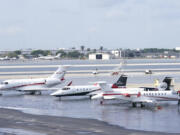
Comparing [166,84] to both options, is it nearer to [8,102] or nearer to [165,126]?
[8,102]

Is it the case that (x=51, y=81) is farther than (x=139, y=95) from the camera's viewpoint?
Yes

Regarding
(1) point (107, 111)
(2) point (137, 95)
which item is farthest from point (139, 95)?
(1) point (107, 111)

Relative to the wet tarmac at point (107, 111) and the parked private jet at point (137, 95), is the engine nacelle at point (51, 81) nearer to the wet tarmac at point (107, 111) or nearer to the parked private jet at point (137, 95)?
the wet tarmac at point (107, 111)

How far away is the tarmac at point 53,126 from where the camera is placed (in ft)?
137

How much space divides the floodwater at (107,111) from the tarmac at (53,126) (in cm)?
203

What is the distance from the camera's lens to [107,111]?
2229 inches

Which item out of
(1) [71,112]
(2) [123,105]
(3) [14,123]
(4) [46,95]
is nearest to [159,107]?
(2) [123,105]

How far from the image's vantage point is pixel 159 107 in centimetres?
5978

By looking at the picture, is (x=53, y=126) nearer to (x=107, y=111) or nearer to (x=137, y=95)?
(x=107, y=111)

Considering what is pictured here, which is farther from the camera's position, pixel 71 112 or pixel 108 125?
pixel 71 112

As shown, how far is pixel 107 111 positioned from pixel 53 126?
40.5ft

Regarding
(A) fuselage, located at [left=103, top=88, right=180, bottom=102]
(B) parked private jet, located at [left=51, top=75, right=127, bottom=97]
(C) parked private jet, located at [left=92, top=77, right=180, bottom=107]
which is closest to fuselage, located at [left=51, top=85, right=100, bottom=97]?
(B) parked private jet, located at [left=51, top=75, right=127, bottom=97]

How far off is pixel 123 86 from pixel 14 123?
25329mm

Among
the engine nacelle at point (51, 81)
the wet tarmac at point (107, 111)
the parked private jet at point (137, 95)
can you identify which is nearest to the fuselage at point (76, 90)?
the wet tarmac at point (107, 111)
